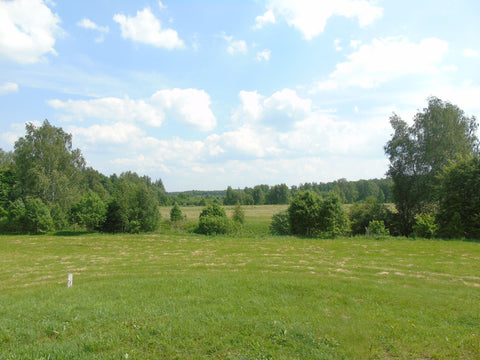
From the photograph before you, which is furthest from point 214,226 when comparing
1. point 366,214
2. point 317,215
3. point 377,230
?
point 366,214

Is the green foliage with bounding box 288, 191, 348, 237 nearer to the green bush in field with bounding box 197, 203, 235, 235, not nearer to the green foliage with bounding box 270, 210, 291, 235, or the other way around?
the green foliage with bounding box 270, 210, 291, 235

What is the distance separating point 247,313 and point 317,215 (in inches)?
956

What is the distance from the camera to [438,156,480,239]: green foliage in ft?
76.5

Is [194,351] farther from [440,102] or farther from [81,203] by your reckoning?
[440,102]

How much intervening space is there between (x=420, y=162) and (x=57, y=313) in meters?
37.1

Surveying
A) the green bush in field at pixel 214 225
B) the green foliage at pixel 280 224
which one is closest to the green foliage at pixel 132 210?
the green bush in field at pixel 214 225

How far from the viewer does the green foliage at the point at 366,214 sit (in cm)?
3212

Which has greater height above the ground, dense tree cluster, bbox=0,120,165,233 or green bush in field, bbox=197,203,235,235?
dense tree cluster, bbox=0,120,165,233

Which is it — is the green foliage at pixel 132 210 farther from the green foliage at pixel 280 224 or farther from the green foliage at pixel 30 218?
the green foliage at pixel 280 224

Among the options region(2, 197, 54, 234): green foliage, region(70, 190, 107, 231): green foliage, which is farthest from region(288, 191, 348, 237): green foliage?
region(2, 197, 54, 234): green foliage

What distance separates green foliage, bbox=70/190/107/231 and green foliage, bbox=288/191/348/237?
2577cm

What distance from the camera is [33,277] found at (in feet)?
38.5

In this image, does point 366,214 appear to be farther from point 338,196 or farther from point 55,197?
point 55,197

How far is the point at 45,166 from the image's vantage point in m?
36.6
